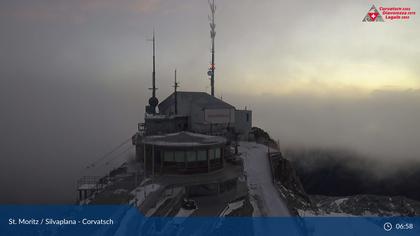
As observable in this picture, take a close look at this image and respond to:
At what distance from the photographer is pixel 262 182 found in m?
35.6

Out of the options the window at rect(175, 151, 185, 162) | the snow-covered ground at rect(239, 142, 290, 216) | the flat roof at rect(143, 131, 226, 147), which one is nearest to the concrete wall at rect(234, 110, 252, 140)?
the snow-covered ground at rect(239, 142, 290, 216)

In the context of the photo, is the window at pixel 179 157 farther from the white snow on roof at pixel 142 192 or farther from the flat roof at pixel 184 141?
the white snow on roof at pixel 142 192

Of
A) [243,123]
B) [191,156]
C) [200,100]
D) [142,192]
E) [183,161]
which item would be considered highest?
[200,100]

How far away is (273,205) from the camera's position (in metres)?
29.5

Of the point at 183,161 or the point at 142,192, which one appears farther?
the point at 183,161

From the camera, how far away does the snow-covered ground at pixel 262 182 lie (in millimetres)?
28731

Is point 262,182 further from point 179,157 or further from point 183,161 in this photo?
point 179,157

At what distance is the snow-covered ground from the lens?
28.7m

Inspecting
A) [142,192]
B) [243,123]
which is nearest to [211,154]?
[142,192]

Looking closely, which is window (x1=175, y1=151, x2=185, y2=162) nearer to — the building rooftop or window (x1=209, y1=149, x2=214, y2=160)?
window (x1=209, y1=149, x2=214, y2=160)

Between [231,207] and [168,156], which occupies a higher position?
[168,156]

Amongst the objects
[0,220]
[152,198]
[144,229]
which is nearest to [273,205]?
[152,198]

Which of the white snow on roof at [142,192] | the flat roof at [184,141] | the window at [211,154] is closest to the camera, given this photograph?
the white snow on roof at [142,192]

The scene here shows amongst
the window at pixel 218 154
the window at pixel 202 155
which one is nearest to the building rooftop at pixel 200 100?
the window at pixel 218 154
